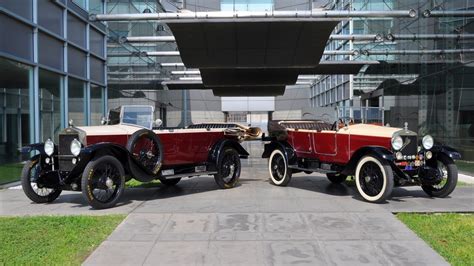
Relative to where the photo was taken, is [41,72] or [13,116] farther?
[41,72]

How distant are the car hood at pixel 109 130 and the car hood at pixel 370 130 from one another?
154 inches

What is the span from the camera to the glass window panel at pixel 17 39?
11.0 metres

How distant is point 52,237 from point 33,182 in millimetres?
2920

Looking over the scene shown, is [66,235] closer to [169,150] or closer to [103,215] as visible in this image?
[103,215]

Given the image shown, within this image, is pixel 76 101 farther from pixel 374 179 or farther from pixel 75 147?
pixel 374 179

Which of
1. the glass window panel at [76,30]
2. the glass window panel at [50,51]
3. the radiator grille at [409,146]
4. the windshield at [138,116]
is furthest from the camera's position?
the glass window panel at [76,30]

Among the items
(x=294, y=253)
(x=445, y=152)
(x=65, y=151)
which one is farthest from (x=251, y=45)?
(x=294, y=253)

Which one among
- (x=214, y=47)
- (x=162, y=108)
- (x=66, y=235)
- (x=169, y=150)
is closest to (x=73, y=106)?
(x=214, y=47)

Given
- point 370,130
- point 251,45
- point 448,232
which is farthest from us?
point 251,45

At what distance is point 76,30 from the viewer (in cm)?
1597

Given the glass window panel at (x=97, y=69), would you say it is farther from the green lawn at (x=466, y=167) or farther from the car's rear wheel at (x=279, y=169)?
the green lawn at (x=466, y=167)

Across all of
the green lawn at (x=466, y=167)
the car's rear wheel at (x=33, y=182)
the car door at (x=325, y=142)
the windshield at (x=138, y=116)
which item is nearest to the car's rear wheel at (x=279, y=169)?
the car door at (x=325, y=142)

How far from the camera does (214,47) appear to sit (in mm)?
16312

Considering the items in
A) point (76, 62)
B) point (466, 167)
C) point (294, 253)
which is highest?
point (76, 62)
